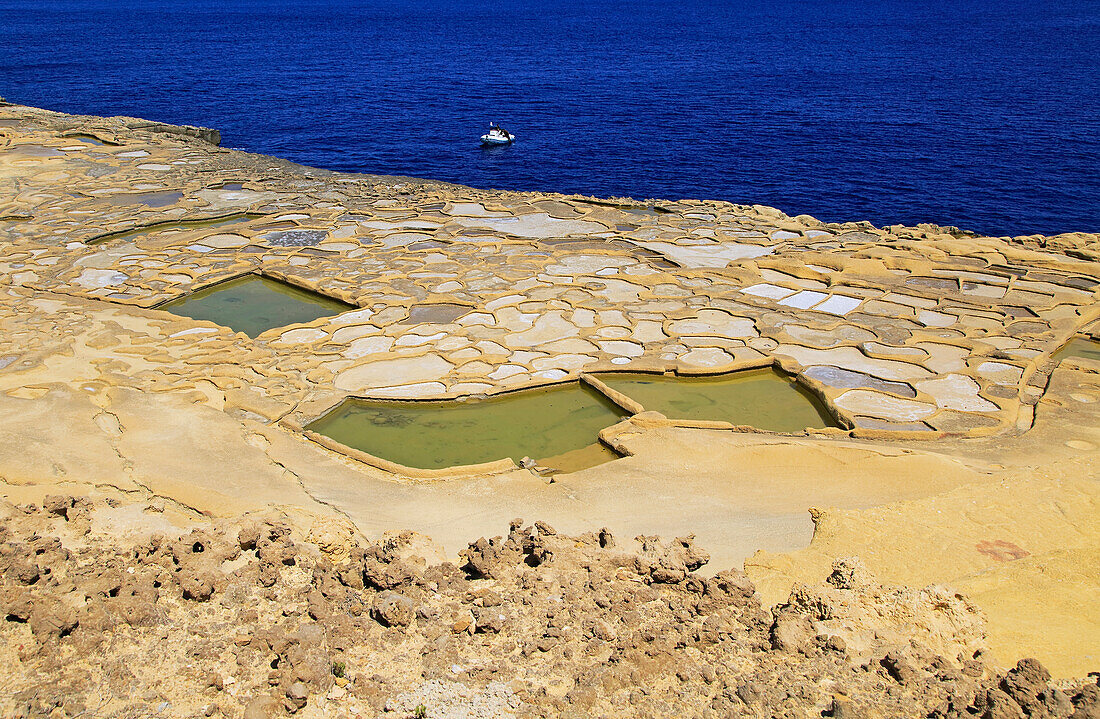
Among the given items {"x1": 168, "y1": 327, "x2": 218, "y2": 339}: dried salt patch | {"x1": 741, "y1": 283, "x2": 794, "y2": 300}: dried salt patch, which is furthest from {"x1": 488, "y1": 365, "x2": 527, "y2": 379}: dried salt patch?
{"x1": 741, "y1": 283, "x2": 794, "y2": 300}: dried salt patch

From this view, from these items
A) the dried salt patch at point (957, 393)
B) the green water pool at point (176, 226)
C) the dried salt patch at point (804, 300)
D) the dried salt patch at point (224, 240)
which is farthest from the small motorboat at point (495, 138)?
the dried salt patch at point (957, 393)

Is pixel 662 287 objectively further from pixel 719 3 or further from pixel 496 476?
pixel 719 3

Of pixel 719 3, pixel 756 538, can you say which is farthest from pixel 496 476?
pixel 719 3

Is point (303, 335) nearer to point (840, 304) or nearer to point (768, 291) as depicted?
point (768, 291)

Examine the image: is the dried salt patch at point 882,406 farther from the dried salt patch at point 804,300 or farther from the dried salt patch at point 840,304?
the dried salt patch at point 804,300

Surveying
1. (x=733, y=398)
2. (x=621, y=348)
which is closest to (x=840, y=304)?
(x=733, y=398)
